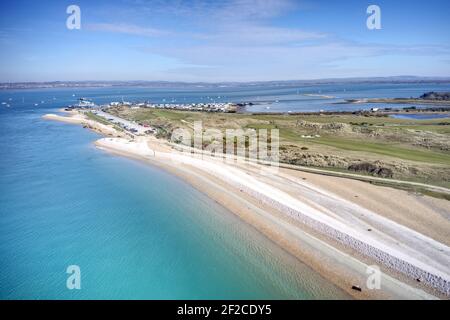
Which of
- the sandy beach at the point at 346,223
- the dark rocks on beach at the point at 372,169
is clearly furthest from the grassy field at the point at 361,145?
the sandy beach at the point at 346,223

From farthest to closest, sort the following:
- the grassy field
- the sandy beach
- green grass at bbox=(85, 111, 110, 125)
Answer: green grass at bbox=(85, 111, 110, 125) → the grassy field → the sandy beach

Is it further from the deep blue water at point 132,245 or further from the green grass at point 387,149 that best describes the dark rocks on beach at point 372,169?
the deep blue water at point 132,245

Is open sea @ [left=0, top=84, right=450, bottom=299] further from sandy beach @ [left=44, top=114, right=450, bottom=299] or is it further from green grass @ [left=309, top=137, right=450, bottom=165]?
green grass @ [left=309, top=137, right=450, bottom=165]

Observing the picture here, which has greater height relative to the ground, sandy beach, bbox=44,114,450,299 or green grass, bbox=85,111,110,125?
green grass, bbox=85,111,110,125

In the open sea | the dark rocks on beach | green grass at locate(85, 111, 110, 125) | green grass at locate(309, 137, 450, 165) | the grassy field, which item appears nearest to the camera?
the open sea

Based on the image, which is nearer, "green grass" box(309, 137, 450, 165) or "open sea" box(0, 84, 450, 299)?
"open sea" box(0, 84, 450, 299)

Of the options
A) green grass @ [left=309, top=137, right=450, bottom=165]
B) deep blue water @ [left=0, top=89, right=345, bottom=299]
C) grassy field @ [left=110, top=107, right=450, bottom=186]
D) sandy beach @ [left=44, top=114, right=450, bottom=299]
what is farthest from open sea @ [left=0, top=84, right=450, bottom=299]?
green grass @ [left=309, top=137, right=450, bottom=165]
